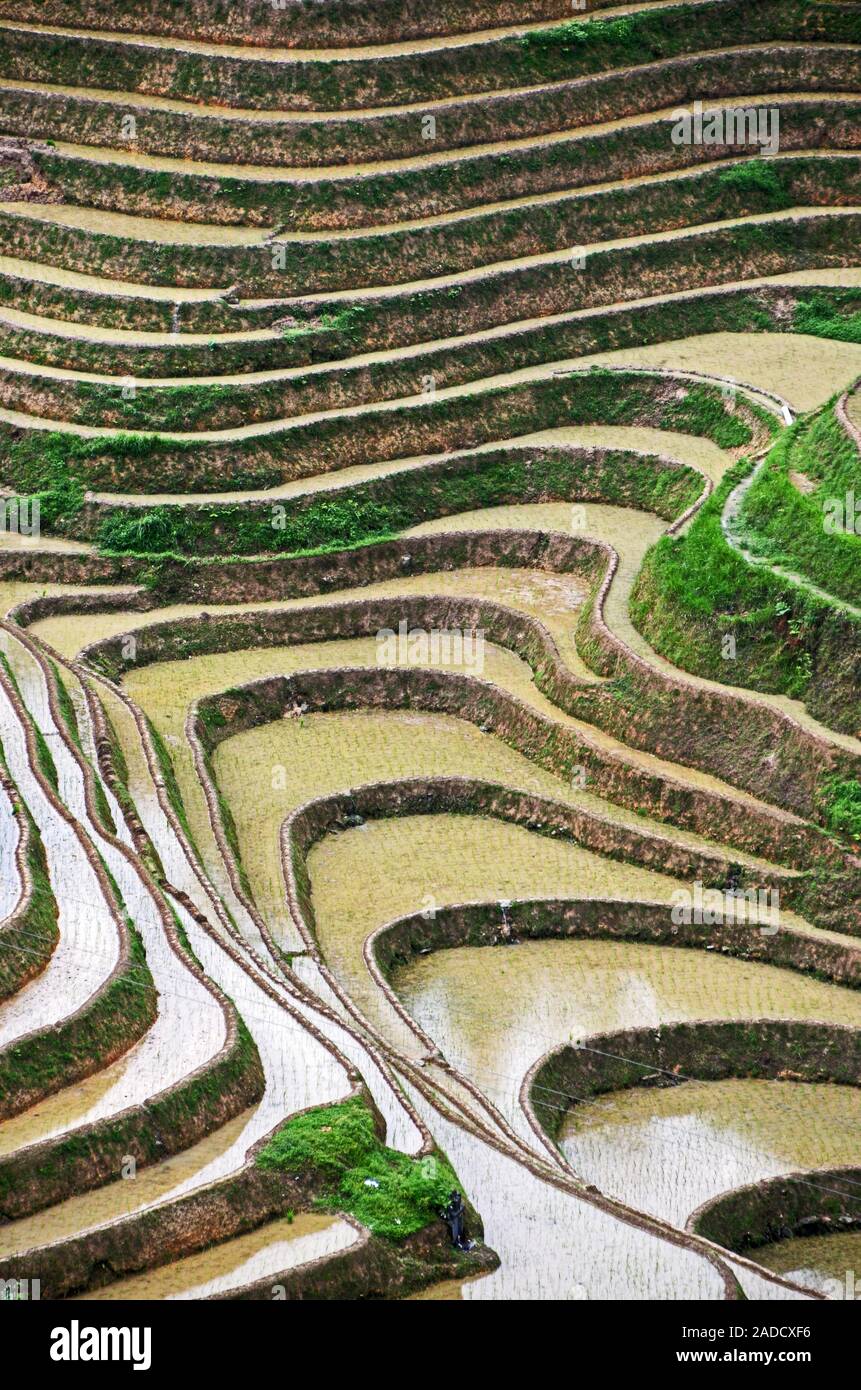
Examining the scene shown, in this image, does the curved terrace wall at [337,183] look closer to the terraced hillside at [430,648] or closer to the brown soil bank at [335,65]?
the terraced hillside at [430,648]

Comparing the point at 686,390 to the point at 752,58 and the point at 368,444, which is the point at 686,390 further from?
the point at 752,58

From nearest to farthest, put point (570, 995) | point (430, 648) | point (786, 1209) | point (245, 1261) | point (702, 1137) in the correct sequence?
1. point (245, 1261)
2. point (786, 1209)
3. point (702, 1137)
4. point (570, 995)
5. point (430, 648)

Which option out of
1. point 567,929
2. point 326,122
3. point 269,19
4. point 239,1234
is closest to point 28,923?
point 239,1234

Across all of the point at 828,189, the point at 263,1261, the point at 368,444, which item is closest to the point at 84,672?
the point at 368,444

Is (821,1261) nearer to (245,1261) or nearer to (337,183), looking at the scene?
(245,1261)

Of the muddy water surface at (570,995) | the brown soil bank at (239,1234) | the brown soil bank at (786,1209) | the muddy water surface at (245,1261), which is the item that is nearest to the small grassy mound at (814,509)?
the muddy water surface at (570,995)

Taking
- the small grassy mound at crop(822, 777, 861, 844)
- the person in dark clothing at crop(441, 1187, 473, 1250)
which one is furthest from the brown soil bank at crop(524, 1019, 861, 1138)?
the person in dark clothing at crop(441, 1187, 473, 1250)
